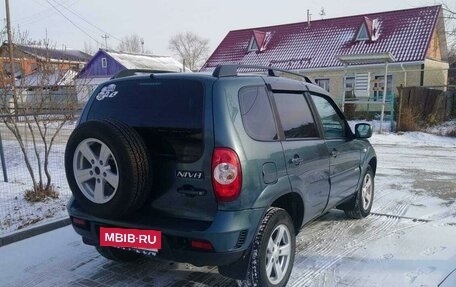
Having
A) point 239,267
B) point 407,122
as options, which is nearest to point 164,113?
point 239,267

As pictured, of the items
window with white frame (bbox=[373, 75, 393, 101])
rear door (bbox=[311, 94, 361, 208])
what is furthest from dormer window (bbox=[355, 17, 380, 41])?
rear door (bbox=[311, 94, 361, 208])

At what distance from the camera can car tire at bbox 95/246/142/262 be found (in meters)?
3.85

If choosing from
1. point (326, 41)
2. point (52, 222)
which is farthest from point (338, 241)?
point (326, 41)

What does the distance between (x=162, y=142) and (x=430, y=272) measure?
2739 millimetres

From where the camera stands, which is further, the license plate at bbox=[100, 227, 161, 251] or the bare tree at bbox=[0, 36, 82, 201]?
the bare tree at bbox=[0, 36, 82, 201]

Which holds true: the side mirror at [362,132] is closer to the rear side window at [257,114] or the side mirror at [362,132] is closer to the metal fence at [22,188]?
the rear side window at [257,114]

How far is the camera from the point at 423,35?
2486cm

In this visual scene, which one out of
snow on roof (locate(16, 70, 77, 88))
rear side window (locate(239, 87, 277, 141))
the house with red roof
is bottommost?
rear side window (locate(239, 87, 277, 141))

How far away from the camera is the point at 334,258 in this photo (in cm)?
418

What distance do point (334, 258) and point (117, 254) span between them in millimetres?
2127

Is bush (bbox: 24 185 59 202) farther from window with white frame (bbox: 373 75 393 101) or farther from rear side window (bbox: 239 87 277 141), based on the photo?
window with white frame (bbox: 373 75 393 101)

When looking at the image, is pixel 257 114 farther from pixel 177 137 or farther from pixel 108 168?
pixel 108 168

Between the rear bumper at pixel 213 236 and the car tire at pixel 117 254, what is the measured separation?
0.82 metres

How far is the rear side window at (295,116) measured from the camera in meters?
3.66
